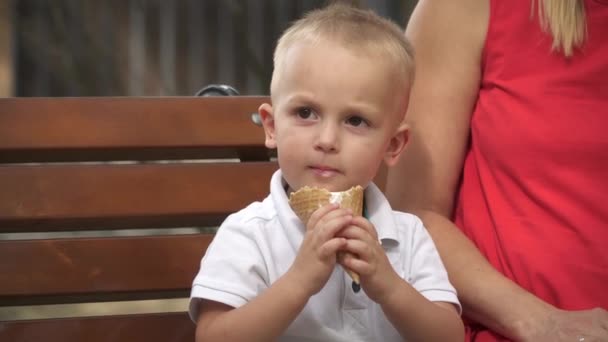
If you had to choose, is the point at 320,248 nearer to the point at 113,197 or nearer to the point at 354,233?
the point at 354,233

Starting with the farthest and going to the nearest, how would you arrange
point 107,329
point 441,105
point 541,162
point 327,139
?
1. point 107,329
2. point 441,105
3. point 541,162
4. point 327,139

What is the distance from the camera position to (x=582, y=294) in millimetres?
1663

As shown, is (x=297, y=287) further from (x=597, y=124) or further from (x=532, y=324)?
(x=597, y=124)

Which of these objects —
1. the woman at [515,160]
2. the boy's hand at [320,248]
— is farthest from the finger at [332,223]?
the woman at [515,160]

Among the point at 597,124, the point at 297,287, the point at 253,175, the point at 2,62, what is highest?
the point at 597,124

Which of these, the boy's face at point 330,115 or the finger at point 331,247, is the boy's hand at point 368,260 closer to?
the finger at point 331,247

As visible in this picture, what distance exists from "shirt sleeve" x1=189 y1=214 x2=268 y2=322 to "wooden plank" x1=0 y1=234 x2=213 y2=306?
0.55 meters

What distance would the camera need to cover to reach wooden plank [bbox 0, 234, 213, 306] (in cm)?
207

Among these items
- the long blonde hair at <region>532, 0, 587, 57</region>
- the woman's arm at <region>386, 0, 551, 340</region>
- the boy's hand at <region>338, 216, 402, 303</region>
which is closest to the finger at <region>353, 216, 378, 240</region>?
the boy's hand at <region>338, 216, 402, 303</region>

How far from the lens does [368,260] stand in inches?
56.2

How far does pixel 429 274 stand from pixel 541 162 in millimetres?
304

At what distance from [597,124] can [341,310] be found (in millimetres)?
570

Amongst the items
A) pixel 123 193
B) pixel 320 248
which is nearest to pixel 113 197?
pixel 123 193

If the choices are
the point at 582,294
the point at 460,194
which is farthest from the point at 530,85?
the point at 582,294
